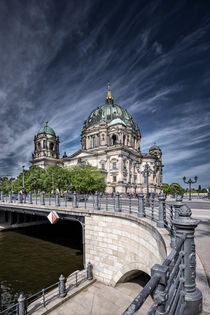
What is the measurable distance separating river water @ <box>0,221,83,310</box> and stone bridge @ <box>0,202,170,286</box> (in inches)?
151

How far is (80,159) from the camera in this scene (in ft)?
214

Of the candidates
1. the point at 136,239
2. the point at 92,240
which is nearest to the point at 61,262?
the point at 92,240

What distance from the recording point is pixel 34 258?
18.6 meters

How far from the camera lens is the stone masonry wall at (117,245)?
932 cm

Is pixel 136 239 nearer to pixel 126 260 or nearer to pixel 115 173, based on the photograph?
pixel 126 260

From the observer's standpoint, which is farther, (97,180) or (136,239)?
(97,180)

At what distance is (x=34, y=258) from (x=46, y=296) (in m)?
8.80

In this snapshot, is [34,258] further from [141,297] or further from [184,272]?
[141,297]

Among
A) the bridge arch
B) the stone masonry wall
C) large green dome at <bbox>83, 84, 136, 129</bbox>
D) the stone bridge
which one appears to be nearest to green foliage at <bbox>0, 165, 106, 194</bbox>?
the stone bridge

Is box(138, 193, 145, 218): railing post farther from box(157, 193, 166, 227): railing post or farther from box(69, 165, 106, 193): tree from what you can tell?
box(69, 165, 106, 193): tree

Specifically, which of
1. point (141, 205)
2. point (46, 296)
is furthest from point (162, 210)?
point (46, 296)

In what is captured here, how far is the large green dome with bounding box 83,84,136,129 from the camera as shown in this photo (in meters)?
74.6

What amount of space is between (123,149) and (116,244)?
47.7 metres

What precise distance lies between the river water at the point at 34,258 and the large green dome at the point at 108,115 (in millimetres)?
51925
